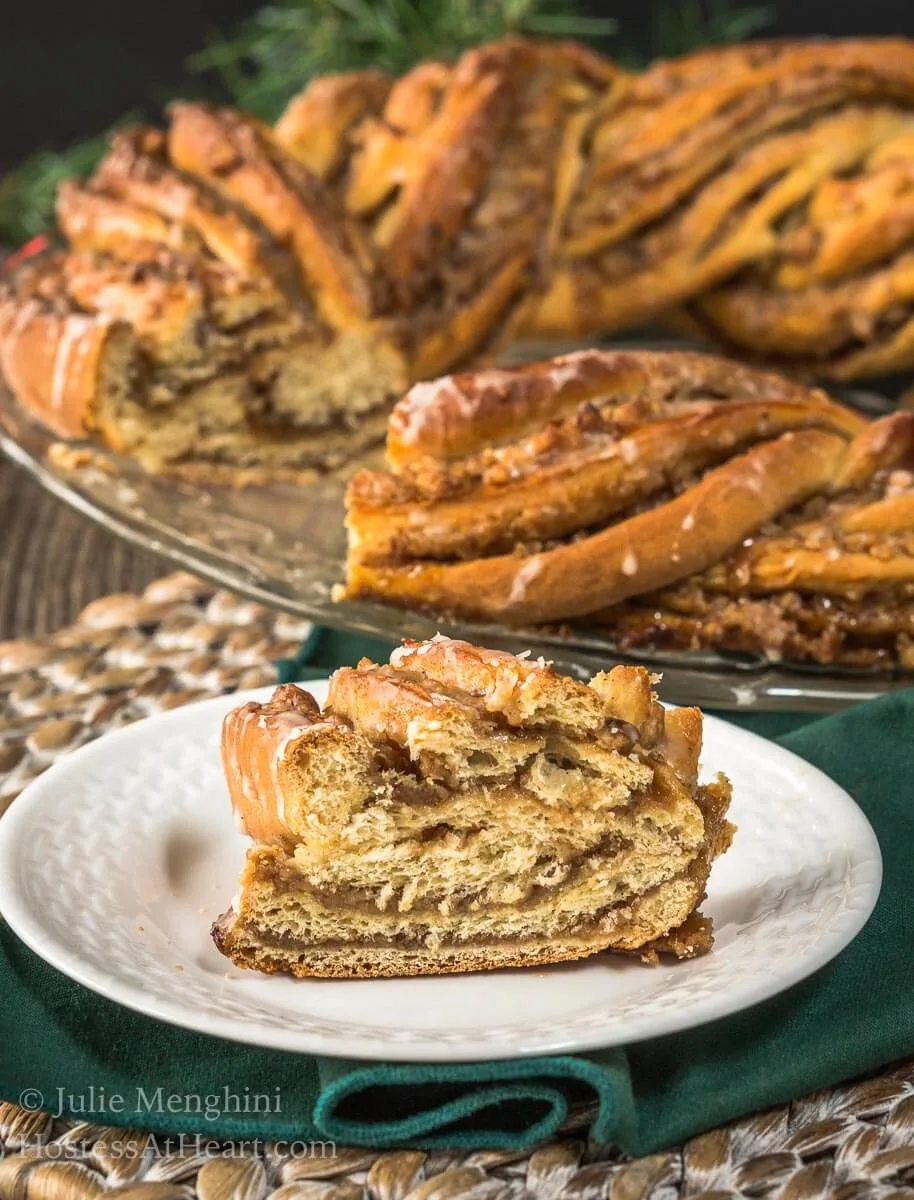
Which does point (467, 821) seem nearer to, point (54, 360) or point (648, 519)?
point (648, 519)

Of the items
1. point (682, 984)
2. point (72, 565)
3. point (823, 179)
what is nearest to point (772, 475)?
point (682, 984)

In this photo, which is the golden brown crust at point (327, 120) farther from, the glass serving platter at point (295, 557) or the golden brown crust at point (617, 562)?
the golden brown crust at point (617, 562)

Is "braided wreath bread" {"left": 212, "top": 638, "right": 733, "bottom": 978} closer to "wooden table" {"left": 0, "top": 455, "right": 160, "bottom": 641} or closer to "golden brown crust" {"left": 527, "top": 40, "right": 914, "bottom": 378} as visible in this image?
"wooden table" {"left": 0, "top": 455, "right": 160, "bottom": 641}

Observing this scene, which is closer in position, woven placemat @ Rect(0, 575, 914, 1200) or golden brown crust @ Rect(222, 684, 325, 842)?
woven placemat @ Rect(0, 575, 914, 1200)

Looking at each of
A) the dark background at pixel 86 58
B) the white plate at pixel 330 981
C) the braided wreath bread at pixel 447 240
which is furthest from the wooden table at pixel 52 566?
the dark background at pixel 86 58

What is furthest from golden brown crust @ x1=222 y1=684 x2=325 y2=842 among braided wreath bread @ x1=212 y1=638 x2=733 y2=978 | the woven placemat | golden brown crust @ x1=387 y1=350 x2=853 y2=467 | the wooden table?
the wooden table
